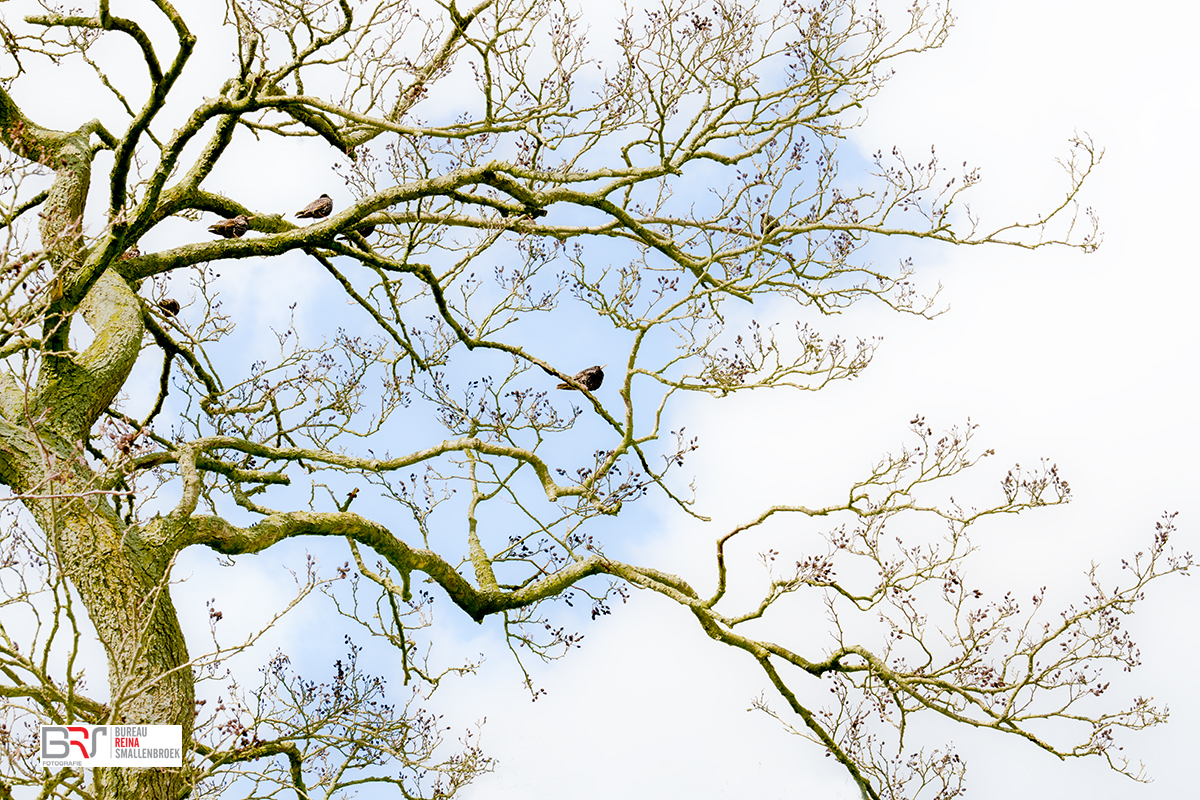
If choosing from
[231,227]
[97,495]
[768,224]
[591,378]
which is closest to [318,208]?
[231,227]

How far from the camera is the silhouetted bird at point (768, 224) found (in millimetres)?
6434

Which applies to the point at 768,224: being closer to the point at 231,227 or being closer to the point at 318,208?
the point at 318,208

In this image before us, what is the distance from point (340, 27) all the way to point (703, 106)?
7.76 feet

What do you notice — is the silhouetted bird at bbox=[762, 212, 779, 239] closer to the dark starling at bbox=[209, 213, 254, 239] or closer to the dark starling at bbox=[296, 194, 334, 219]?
the dark starling at bbox=[296, 194, 334, 219]

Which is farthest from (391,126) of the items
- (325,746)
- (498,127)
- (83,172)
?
(325,746)

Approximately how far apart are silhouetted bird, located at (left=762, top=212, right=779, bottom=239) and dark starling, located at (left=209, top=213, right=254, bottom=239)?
360 cm

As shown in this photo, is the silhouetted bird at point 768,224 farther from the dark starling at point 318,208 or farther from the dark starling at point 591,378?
the dark starling at point 318,208

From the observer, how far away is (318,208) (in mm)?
7082

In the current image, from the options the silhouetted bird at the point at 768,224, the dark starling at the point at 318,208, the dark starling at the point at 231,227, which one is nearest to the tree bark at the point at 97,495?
the dark starling at the point at 231,227
